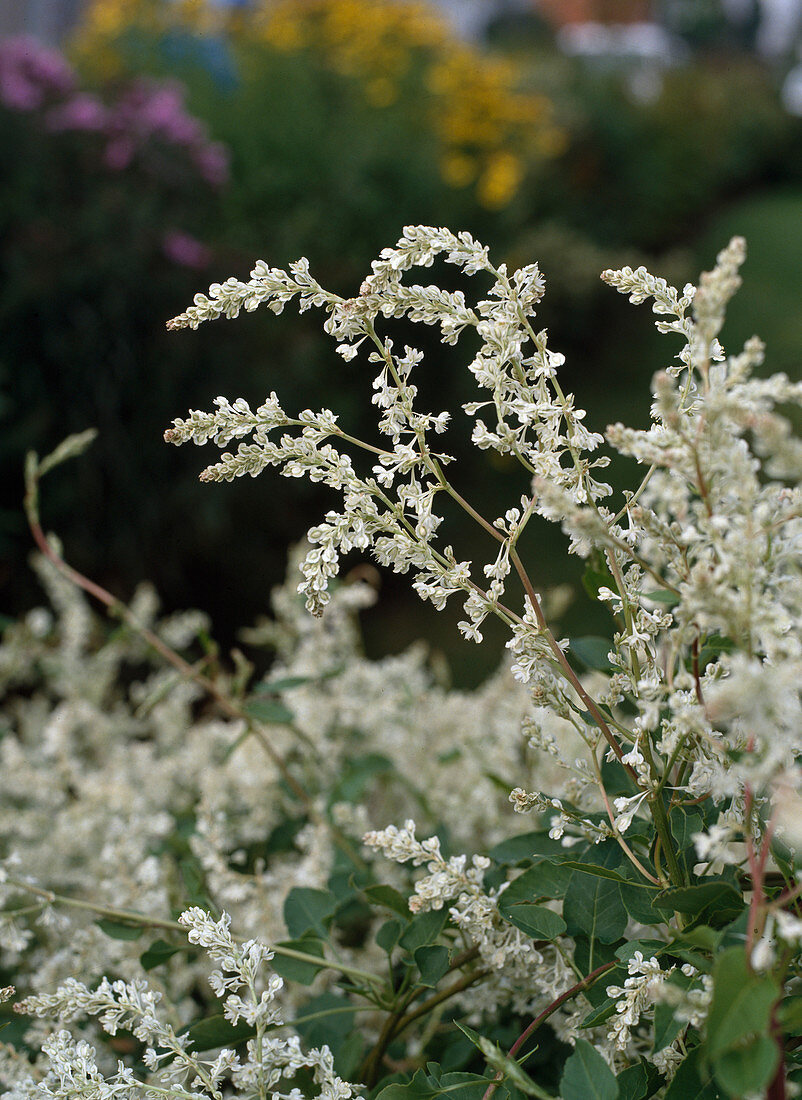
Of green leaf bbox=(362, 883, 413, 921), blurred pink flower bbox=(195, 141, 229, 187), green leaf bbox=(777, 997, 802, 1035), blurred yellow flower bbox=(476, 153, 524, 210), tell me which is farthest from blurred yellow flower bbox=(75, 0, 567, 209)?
green leaf bbox=(777, 997, 802, 1035)

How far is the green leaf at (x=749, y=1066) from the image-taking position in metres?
0.44

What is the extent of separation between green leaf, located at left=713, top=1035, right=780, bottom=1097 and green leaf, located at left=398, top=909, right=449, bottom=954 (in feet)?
1.05

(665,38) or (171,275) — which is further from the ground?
(665,38)

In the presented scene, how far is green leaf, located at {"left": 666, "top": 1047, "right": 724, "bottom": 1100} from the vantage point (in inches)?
23.0

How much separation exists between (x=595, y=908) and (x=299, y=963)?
0.83ft

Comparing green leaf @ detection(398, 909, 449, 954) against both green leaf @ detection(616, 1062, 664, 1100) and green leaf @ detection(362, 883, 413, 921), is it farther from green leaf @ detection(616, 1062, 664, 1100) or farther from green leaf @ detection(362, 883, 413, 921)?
green leaf @ detection(616, 1062, 664, 1100)

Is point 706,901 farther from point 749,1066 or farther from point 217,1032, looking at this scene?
point 217,1032

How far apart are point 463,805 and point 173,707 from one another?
0.69 m

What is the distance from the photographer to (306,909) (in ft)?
2.89

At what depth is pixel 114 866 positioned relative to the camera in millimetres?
1114

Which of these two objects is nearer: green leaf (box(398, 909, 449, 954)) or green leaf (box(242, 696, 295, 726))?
green leaf (box(398, 909, 449, 954))

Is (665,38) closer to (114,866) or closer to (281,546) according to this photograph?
(281,546)

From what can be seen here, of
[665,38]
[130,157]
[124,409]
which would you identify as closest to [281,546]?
[124,409]

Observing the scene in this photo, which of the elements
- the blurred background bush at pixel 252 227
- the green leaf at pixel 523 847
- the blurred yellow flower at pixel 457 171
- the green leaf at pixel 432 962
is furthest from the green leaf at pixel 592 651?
the blurred yellow flower at pixel 457 171
